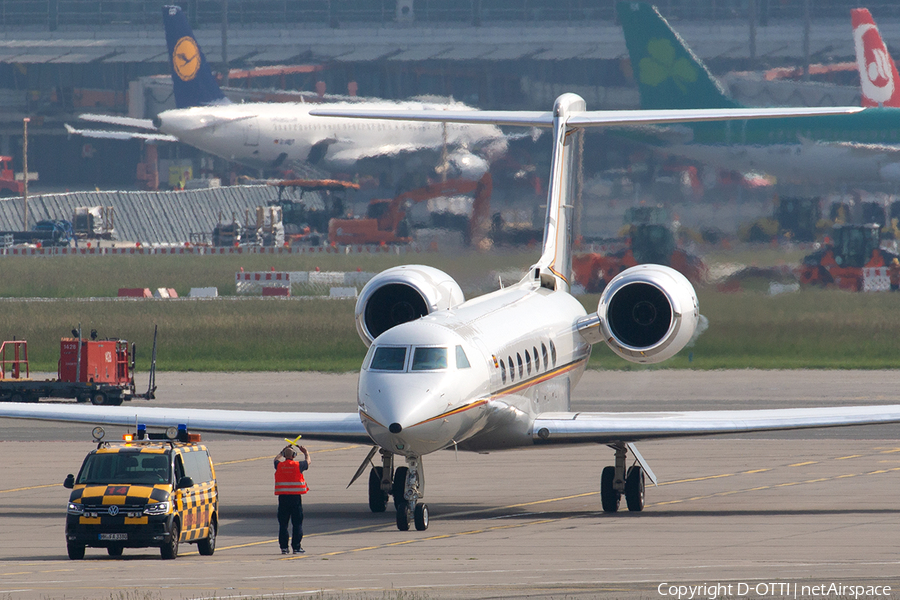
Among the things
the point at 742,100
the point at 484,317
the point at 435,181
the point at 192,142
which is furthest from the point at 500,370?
the point at 192,142

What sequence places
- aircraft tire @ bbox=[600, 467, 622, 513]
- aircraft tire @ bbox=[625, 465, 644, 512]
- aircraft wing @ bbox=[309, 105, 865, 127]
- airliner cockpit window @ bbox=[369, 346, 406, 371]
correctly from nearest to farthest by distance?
airliner cockpit window @ bbox=[369, 346, 406, 371] → aircraft tire @ bbox=[600, 467, 622, 513] → aircraft tire @ bbox=[625, 465, 644, 512] → aircraft wing @ bbox=[309, 105, 865, 127]

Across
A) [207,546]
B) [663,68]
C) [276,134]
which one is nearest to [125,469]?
[207,546]

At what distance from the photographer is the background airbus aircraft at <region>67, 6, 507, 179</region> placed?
76.4 meters

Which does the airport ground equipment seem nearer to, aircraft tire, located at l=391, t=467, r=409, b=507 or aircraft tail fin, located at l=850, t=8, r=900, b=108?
aircraft tire, located at l=391, t=467, r=409, b=507

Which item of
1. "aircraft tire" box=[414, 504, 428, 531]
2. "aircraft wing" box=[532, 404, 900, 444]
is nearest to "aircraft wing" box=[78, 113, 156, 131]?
"aircraft wing" box=[532, 404, 900, 444]

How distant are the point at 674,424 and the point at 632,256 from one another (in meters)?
29.4

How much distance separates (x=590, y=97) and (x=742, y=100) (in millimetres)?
10145

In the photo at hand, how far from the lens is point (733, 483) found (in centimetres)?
2527

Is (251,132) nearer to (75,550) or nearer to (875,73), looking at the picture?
(875,73)

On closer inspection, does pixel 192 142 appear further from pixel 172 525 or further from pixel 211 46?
pixel 172 525

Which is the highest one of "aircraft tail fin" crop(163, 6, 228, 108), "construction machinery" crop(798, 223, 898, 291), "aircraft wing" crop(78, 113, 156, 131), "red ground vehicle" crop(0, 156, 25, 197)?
"aircraft tail fin" crop(163, 6, 228, 108)

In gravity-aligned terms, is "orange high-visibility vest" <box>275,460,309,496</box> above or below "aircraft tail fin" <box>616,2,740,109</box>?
below

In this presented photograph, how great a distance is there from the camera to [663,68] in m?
64.1

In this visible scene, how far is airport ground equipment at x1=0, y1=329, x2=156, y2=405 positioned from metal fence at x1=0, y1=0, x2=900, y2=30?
234ft
